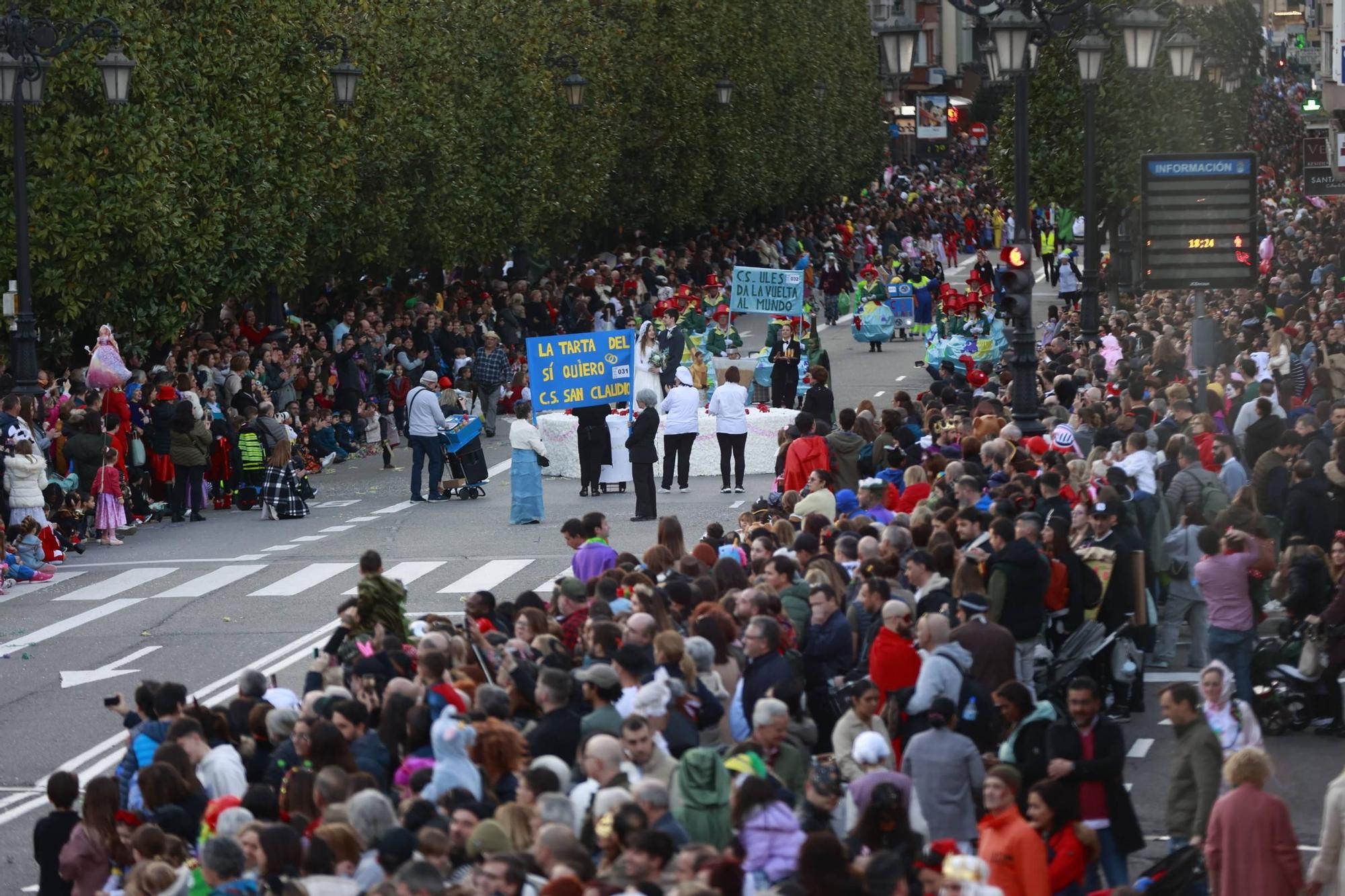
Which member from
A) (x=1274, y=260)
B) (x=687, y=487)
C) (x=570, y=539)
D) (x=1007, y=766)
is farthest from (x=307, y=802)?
(x=1274, y=260)

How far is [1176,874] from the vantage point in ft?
33.3

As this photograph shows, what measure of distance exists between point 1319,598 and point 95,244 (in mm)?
17999

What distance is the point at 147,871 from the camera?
981cm

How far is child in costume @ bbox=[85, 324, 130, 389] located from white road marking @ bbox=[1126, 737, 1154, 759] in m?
15.1

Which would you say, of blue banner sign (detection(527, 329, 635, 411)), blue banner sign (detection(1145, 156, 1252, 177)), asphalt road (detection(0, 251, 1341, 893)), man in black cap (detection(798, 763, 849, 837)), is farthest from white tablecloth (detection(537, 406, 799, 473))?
man in black cap (detection(798, 763, 849, 837))

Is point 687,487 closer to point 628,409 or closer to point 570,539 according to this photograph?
point 628,409

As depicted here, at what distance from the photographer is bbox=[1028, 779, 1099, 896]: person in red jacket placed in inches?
399

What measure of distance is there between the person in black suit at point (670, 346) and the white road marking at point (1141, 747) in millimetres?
18389

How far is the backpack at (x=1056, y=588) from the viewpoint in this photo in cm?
1479

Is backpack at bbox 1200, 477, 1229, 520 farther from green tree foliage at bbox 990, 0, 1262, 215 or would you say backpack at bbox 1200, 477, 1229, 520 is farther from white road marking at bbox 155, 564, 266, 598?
green tree foliage at bbox 990, 0, 1262, 215

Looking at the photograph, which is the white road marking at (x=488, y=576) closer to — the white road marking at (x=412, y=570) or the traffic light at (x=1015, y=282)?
the white road marking at (x=412, y=570)

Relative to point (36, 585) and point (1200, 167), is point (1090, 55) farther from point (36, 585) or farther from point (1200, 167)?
point (36, 585)

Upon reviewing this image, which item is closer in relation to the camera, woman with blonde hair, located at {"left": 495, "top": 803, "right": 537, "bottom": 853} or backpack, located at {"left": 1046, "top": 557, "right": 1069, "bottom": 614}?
woman with blonde hair, located at {"left": 495, "top": 803, "right": 537, "bottom": 853}

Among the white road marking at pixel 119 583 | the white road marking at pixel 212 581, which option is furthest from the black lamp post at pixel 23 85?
the white road marking at pixel 212 581
